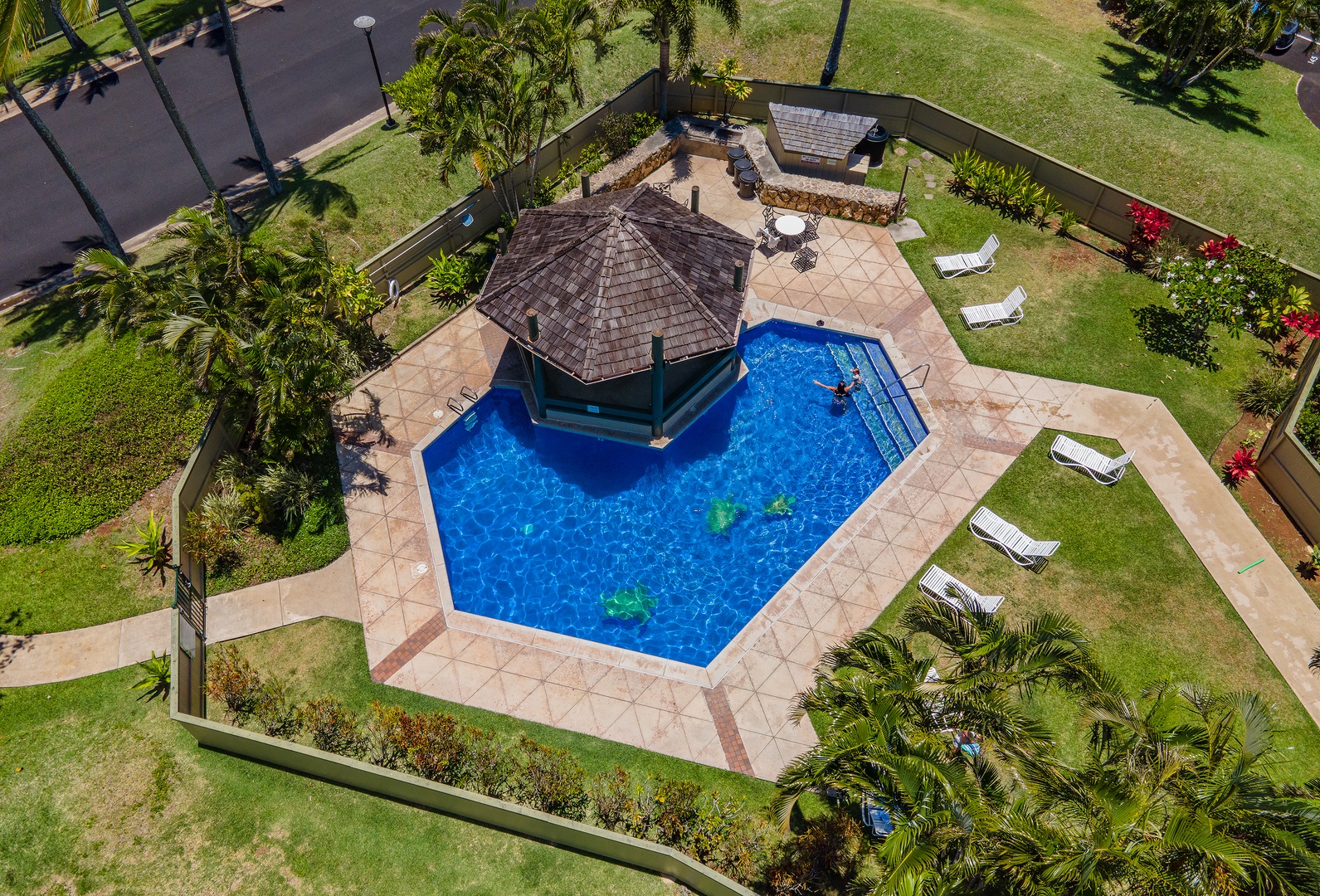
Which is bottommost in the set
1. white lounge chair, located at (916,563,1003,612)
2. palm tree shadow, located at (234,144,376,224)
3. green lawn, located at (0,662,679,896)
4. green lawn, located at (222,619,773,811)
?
green lawn, located at (0,662,679,896)

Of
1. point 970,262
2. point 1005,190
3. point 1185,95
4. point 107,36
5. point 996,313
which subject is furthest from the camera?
point 107,36

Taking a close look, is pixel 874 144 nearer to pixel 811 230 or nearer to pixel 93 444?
pixel 811 230

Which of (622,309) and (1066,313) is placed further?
(1066,313)

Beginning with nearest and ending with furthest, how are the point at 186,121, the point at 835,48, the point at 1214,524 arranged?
the point at 1214,524, the point at 186,121, the point at 835,48

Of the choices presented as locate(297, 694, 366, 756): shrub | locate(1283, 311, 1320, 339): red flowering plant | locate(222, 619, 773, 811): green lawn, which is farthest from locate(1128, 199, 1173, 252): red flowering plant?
locate(297, 694, 366, 756): shrub

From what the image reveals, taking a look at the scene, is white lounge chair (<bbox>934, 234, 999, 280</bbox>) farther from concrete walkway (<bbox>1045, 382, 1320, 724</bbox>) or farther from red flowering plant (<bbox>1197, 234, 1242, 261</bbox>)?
red flowering plant (<bbox>1197, 234, 1242, 261</bbox>)

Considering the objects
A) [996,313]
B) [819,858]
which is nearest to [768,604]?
[819,858]

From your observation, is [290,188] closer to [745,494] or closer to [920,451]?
[745,494]
